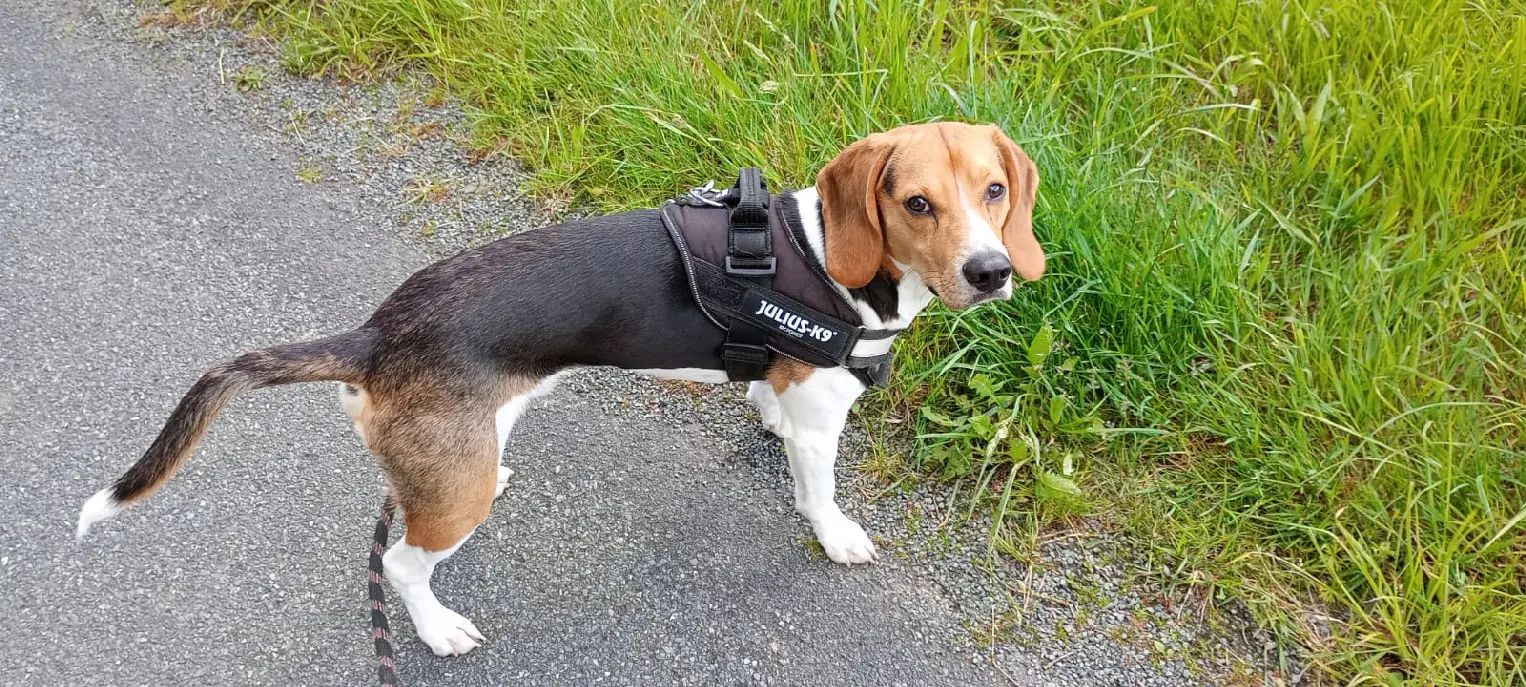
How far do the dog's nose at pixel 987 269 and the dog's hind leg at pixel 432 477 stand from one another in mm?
1356

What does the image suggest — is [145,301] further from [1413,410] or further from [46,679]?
[1413,410]

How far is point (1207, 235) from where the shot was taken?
3574mm

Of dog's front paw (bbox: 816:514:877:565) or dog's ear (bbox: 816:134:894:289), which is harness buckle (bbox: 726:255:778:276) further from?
dog's front paw (bbox: 816:514:877:565)

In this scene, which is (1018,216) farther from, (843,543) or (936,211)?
(843,543)

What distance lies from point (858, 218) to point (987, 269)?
0.39 m

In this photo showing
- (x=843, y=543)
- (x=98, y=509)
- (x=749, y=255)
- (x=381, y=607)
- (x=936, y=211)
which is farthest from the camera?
(x=843, y=543)

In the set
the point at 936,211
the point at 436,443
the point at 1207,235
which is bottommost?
the point at 1207,235

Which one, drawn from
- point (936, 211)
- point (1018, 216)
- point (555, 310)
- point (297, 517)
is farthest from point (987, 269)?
point (297, 517)

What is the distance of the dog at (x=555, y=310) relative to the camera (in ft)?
8.06

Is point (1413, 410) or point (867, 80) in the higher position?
point (867, 80)

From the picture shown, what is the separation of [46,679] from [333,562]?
2.78 ft

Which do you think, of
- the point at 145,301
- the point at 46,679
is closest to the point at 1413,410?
the point at 46,679

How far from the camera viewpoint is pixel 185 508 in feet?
10.7

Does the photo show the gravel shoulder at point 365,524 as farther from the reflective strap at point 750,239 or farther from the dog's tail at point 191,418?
the reflective strap at point 750,239
